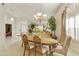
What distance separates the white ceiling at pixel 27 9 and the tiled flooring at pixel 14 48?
0.41 metres

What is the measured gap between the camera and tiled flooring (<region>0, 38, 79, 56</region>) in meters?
1.84

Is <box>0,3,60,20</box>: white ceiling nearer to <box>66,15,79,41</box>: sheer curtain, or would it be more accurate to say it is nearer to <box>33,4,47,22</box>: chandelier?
<box>33,4,47,22</box>: chandelier

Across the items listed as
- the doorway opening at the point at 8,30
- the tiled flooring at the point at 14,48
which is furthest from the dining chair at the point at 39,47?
the doorway opening at the point at 8,30

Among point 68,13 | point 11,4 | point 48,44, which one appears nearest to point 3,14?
point 11,4

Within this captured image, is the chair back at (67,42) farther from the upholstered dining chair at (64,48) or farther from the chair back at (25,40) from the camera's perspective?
the chair back at (25,40)

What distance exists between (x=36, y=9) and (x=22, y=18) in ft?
0.88

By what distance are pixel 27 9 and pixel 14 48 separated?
0.66 meters

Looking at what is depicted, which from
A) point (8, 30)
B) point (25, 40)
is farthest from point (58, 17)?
point (8, 30)

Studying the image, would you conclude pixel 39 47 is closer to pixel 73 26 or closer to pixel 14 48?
pixel 14 48

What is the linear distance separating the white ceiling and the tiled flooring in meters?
0.41

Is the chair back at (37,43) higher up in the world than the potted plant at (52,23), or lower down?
lower down

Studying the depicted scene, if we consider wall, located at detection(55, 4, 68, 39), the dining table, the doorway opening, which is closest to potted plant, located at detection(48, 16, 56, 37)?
wall, located at detection(55, 4, 68, 39)

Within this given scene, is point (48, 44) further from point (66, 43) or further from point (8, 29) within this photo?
point (8, 29)

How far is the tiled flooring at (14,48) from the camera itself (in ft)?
6.05
